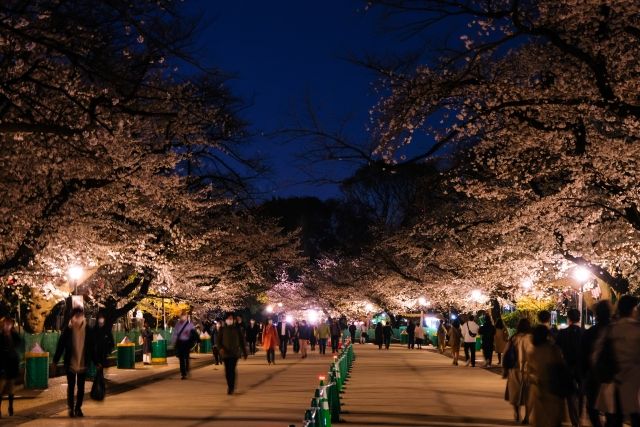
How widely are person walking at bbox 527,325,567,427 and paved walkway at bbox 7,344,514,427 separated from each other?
397 cm

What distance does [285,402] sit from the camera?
824 inches

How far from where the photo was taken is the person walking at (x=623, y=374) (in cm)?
1027

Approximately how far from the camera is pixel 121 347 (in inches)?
1368

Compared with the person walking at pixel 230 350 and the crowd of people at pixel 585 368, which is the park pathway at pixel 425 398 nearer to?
the crowd of people at pixel 585 368

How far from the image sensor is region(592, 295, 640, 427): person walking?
33.7ft

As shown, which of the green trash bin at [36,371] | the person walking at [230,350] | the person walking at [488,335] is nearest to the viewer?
the green trash bin at [36,371]

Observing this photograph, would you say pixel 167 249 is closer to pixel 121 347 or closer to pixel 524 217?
pixel 121 347

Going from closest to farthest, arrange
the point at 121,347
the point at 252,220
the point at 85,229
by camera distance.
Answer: the point at 85,229, the point at 121,347, the point at 252,220

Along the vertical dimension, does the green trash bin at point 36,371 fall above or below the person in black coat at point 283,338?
below

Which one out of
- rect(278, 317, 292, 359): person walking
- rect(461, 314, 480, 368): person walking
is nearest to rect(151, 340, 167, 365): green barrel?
rect(278, 317, 292, 359): person walking

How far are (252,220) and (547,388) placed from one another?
35.5 m

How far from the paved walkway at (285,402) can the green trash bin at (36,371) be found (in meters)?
1.74

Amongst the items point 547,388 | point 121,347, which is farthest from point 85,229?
point 547,388

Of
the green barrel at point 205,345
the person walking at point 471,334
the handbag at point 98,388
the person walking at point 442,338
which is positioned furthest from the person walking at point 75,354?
the person walking at point 442,338
